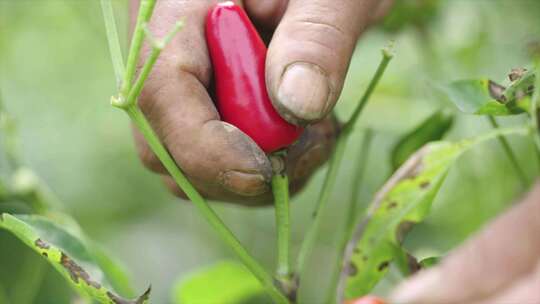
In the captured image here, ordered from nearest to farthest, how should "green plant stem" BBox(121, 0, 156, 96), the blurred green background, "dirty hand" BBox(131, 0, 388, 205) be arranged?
"green plant stem" BBox(121, 0, 156, 96)
"dirty hand" BBox(131, 0, 388, 205)
the blurred green background

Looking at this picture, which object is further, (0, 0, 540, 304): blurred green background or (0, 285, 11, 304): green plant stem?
(0, 0, 540, 304): blurred green background

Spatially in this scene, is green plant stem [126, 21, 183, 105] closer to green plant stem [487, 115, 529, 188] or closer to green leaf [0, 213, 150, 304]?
green leaf [0, 213, 150, 304]

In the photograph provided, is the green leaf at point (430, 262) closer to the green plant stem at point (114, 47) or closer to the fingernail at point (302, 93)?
the fingernail at point (302, 93)

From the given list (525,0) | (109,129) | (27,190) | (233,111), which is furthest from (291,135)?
(109,129)

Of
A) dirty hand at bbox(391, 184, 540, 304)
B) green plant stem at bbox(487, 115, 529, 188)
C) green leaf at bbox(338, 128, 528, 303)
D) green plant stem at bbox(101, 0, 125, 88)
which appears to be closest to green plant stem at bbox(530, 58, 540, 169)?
green leaf at bbox(338, 128, 528, 303)

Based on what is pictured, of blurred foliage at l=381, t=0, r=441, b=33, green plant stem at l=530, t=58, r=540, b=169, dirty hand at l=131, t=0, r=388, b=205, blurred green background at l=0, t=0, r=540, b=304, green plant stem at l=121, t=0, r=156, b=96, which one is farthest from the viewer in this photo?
blurred green background at l=0, t=0, r=540, b=304

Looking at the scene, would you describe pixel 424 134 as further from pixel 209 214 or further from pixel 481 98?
pixel 209 214
